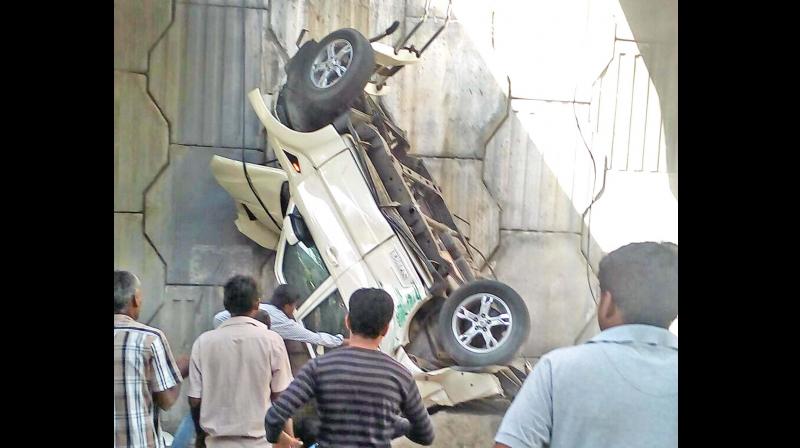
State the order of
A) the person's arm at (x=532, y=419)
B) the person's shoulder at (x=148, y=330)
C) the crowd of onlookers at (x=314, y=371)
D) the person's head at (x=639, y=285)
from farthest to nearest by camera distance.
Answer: the person's shoulder at (x=148, y=330) → the person's head at (x=639, y=285) → the crowd of onlookers at (x=314, y=371) → the person's arm at (x=532, y=419)

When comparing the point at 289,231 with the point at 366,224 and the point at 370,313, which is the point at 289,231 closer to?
the point at 366,224

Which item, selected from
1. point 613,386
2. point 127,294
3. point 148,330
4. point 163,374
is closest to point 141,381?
point 163,374

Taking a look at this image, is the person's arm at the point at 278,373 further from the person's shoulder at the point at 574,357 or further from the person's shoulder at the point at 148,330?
the person's shoulder at the point at 574,357

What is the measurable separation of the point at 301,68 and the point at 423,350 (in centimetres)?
124

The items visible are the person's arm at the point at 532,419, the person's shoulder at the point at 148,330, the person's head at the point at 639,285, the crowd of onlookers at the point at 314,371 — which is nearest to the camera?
the person's arm at the point at 532,419

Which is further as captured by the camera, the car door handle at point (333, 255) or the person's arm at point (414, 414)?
the car door handle at point (333, 255)

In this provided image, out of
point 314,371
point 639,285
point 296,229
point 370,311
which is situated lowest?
point 314,371

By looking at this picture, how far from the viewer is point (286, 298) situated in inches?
140

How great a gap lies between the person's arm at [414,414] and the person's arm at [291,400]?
359mm

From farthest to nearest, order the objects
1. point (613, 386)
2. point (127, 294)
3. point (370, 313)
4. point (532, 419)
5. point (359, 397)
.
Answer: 1. point (127, 294)
2. point (370, 313)
3. point (359, 397)
4. point (613, 386)
5. point (532, 419)

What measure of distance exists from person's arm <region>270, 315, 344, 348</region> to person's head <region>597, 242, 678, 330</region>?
1.06 m

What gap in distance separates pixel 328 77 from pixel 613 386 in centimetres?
164

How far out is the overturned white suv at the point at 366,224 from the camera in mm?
3564

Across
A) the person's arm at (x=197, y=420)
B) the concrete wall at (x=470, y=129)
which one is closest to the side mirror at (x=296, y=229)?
the concrete wall at (x=470, y=129)
